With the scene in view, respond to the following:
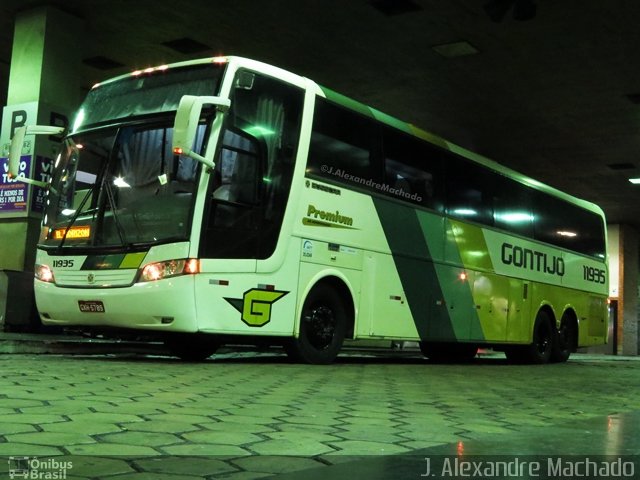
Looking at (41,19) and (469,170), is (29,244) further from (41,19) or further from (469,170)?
(469,170)

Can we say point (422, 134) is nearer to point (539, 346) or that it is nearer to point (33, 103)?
point (539, 346)

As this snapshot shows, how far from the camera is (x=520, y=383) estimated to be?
Answer: 8.41m

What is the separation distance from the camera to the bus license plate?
323 inches

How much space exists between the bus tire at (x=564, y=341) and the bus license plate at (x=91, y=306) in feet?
34.2

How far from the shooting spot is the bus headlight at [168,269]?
25.6 ft

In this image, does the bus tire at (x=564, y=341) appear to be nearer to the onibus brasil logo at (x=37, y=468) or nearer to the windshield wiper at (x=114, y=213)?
the windshield wiper at (x=114, y=213)

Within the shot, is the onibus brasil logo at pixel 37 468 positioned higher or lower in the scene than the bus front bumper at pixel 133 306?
lower

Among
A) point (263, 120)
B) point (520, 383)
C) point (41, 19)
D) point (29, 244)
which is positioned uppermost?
point (41, 19)

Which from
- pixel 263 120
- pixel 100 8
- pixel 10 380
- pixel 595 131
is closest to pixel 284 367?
pixel 263 120

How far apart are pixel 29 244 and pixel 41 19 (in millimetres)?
4015

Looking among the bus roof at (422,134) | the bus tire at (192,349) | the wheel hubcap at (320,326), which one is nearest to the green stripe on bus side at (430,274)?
the bus roof at (422,134)

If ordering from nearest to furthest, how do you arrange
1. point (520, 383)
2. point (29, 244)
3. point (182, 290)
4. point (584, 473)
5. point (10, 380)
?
point (584, 473), point (10, 380), point (182, 290), point (520, 383), point (29, 244)

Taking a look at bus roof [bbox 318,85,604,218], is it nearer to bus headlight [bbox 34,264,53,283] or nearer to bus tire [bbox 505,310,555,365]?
bus tire [bbox 505,310,555,365]

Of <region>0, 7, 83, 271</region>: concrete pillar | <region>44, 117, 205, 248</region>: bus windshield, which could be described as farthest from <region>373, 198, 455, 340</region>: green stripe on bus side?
<region>0, 7, 83, 271</region>: concrete pillar
